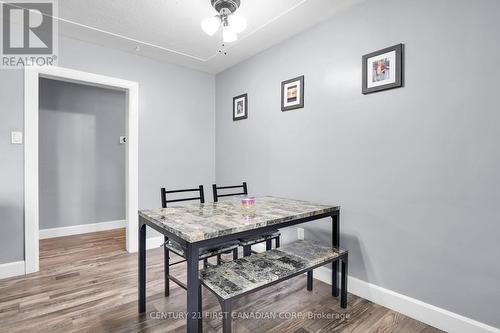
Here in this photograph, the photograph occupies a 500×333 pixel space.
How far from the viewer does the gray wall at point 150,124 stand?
7.77 feet

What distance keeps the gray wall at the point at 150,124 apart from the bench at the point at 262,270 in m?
1.99

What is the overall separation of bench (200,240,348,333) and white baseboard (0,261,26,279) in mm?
2090

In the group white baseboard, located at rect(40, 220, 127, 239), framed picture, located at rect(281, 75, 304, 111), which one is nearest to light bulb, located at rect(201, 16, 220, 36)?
framed picture, located at rect(281, 75, 304, 111)

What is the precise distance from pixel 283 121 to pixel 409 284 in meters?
1.78

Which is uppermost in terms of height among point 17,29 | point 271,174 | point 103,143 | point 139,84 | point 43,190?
point 17,29

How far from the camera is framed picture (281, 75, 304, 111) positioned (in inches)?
98.9

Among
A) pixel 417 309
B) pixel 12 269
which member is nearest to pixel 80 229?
pixel 12 269

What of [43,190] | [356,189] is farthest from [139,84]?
[356,189]

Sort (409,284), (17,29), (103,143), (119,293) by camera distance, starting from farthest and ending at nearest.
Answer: (103,143), (17,29), (119,293), (409,284)

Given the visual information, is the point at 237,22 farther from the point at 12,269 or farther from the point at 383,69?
the point at 12,269

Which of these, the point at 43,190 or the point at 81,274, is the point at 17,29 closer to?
the point at 43,190

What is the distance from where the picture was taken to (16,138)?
2391mm

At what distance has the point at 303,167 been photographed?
2520 mm

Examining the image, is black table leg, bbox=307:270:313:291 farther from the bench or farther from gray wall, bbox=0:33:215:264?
gray wall, bbox=0:33:215:264
